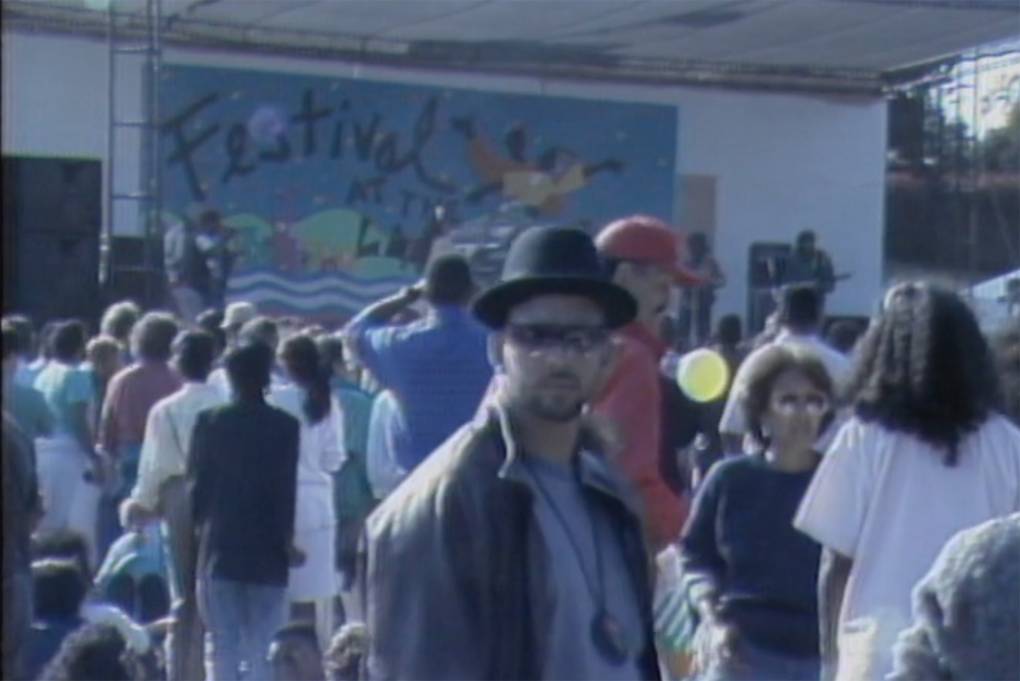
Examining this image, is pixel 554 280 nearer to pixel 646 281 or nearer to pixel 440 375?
pixel 646 281

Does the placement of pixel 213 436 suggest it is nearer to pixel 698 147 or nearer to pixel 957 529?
pixel 957 529

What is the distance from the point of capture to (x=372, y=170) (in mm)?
26438

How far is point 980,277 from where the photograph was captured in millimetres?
24562

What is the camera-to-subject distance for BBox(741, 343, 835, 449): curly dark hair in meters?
6.74

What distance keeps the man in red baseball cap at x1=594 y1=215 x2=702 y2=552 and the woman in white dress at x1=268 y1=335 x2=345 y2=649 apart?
368cm

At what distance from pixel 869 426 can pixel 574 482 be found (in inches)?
77.3

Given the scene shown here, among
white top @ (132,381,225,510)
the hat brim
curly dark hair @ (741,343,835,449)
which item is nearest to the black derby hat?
the hat brim

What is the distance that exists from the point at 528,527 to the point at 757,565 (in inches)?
103

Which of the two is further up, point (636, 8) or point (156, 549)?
point (636, 8)

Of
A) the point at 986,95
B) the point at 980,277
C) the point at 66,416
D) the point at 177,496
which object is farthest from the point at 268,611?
the point at 980,277

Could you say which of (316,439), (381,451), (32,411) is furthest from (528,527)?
(32,411)

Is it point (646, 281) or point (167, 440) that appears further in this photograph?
point (167, 440)

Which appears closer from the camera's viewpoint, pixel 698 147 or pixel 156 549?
pixel 156 549

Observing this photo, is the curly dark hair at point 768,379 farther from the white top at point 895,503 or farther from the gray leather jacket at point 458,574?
the gray leather jacket at point 458,574
